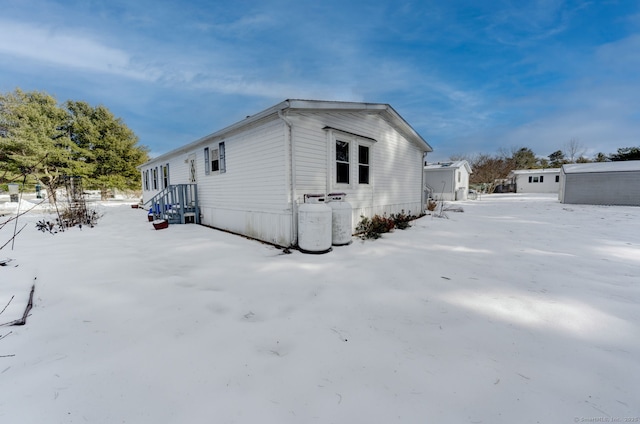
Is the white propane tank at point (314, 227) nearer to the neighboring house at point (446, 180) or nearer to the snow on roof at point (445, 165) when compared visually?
the neighboring house at point (446, 180)

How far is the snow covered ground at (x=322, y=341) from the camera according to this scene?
1547mm

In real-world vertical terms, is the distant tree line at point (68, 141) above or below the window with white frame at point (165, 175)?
above

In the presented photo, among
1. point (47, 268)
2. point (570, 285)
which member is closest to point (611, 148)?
point (570, 285)

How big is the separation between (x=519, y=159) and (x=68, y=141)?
60513 millimetres

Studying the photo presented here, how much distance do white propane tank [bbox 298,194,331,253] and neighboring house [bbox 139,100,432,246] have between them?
0.47m

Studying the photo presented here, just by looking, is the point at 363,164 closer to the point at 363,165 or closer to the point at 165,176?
the point at 363,165

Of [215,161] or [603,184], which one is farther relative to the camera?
[603,184]

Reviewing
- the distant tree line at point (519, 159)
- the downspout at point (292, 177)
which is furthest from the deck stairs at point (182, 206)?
the distant tree line at point (519, 159)

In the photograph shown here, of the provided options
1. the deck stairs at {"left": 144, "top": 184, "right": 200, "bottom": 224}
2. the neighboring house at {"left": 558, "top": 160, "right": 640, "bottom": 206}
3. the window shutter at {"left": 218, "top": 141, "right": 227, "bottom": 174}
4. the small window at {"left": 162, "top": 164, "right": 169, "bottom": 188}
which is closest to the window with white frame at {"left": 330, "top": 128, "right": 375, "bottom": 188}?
the window shutter at {"left": 218, "top": 141, "right": 227, "bottom": 174}

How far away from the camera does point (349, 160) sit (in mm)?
7105

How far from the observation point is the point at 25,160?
57.4 ft

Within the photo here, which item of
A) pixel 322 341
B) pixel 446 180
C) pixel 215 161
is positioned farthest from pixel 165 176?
pixel 446 180

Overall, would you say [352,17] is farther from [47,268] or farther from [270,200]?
[47,268]

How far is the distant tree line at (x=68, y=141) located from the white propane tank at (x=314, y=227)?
21.7 m
